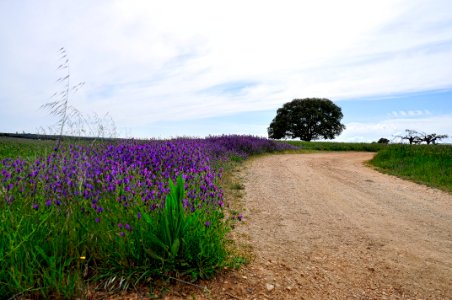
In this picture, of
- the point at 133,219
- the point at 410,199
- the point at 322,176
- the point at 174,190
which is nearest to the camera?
the point at 174,190

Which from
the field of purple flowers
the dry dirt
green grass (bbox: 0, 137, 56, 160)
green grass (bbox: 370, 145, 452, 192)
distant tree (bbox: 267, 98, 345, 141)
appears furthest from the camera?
distant tree (bbox: 267, 98, 345, 141)

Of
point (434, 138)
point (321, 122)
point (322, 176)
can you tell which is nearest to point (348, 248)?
point (322, 176)

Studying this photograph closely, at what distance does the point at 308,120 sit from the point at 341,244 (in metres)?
41.3

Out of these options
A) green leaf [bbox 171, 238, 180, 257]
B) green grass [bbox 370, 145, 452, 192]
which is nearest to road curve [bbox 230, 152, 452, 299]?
green leaf [bbox 171, 238, 180, 257]

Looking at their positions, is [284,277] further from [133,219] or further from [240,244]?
[133,219]

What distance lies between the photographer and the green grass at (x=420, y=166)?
411 inches

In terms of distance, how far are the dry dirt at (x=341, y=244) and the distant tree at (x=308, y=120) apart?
36318mm

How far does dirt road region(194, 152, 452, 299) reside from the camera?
3607mm

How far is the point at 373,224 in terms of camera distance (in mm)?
5949

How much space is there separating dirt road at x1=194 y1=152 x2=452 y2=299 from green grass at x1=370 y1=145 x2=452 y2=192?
144cm

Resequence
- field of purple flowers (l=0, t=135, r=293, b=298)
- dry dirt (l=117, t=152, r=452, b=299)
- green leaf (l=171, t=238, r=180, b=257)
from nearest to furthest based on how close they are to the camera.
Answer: field of purple flowers (l=0, t=135, r=293, b=298) → green leaf (l=171, t=238, r=180, b=257) → dry dirt (l=117, t=152, r=452, b=299)

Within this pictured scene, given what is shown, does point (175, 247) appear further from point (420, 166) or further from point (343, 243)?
point (420, 166)

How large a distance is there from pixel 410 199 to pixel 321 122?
38.6m

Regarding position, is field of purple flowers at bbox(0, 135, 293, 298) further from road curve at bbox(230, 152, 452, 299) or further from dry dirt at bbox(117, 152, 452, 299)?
road curve at bbox(230, 152, 452, 299)
